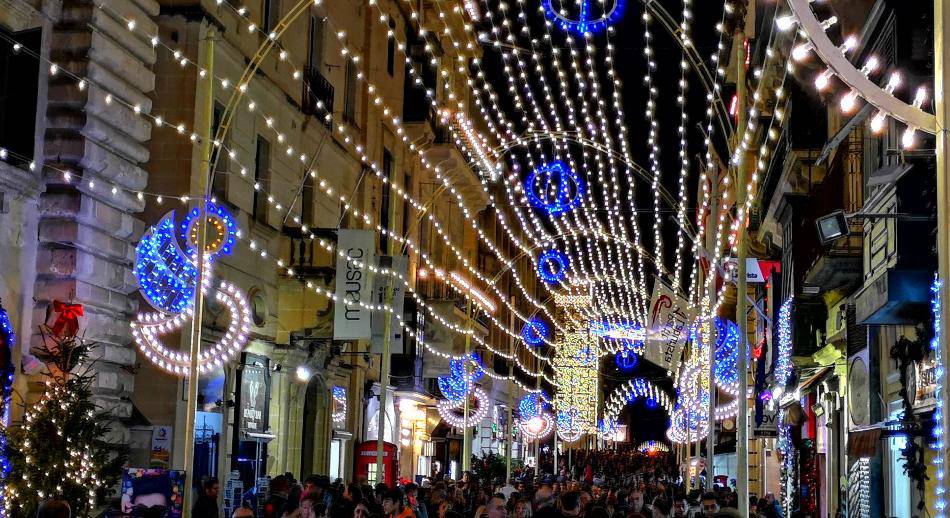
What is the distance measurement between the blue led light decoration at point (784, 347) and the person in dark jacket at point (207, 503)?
18.4 m

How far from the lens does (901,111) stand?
8883 mm

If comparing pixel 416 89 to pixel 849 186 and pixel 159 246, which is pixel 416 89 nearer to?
pixel 849 186

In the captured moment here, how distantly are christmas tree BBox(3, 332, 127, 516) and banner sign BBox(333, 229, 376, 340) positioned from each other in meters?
10.1

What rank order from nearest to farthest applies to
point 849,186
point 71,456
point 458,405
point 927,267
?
point 71,456
point 927,267
point 849,186
point 458,405

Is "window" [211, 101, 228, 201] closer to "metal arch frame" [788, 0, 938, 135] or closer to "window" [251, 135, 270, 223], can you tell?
"window" [251, 135, 270, 223]

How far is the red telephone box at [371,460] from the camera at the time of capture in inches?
1216

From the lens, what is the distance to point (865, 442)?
69.9 feet

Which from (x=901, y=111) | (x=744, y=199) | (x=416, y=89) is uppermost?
(x=416, y=89)

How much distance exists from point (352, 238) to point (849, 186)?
383 inches

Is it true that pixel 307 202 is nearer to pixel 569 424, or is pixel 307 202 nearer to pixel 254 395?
pixel 254 395

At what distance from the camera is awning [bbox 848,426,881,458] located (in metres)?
21.0

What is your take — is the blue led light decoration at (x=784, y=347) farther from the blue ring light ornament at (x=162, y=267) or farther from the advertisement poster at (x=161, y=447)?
the blue ring light ornament at (x=162, y=267)

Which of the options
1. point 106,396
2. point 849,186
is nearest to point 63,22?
point 106,396

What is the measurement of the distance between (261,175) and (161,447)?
8125 millimetres
